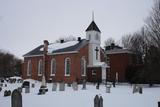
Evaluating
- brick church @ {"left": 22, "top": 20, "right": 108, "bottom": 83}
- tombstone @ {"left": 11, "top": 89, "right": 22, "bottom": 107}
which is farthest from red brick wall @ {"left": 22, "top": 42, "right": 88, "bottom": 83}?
tombstone @ {"left": 11, "top": 89, "right": 22, "bottom": 107}

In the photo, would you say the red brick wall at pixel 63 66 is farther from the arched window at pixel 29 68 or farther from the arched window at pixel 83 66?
the arched window at pixel 29 68

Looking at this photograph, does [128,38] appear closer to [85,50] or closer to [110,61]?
[110,61]

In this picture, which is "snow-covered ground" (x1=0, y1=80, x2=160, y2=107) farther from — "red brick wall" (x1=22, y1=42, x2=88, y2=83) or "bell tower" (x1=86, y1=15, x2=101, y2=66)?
"bell tower" (x1=86, y1=15, x2=101, y2=66)

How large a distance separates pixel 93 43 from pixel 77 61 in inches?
207

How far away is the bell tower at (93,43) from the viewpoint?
150 ft

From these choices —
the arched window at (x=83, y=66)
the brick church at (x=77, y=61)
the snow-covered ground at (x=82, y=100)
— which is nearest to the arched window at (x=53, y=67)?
the brick church at (x=77, y=61)

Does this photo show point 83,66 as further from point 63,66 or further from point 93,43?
point 93,43

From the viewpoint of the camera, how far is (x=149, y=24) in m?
35.8

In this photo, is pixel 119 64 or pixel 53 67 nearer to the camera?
pixel 53 67

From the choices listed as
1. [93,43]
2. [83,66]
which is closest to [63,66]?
[83,66]

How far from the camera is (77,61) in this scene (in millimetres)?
42844

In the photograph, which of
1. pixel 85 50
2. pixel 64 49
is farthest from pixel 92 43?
pixel 64 49

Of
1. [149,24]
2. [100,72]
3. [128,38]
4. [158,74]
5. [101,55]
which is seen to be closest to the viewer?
[158,74]

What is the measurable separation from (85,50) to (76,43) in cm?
227
